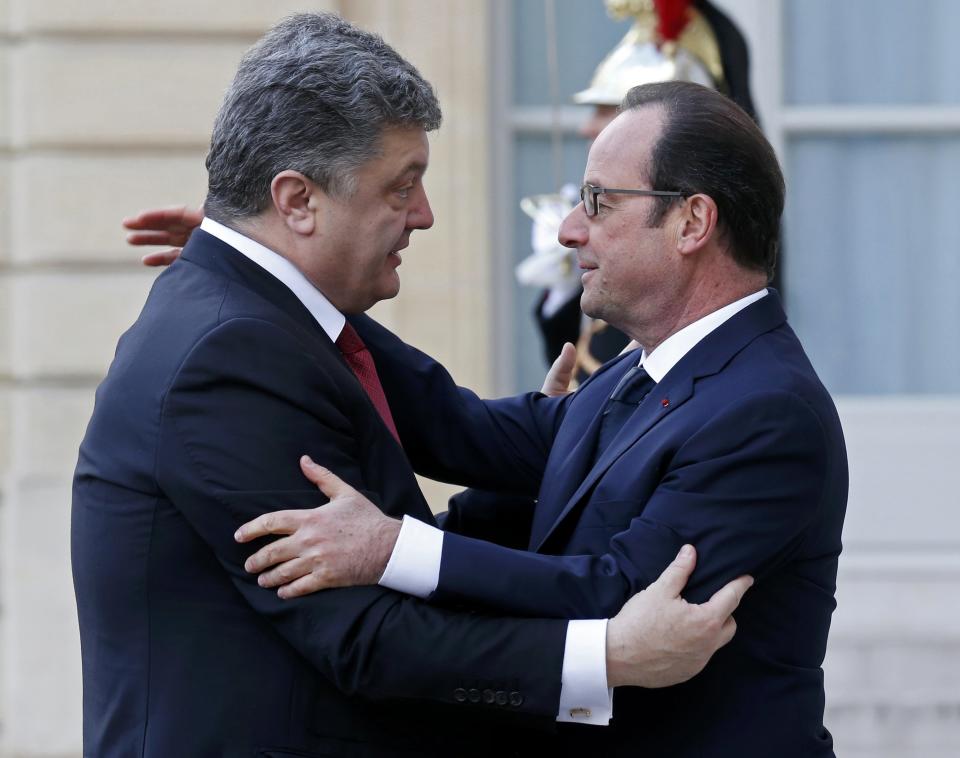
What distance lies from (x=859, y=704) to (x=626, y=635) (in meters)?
3.89

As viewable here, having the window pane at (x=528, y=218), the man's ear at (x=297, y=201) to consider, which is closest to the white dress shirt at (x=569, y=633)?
the man's ear at (x=297, y=201)

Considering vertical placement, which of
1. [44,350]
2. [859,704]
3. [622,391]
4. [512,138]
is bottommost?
[859,704]

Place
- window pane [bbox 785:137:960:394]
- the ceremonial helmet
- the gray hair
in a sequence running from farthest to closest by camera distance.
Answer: window pane [bbox 785:137:960:394] < the ceremonial helmet < the gray hair

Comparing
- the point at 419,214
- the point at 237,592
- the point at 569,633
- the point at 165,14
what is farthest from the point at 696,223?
the point at 165,14

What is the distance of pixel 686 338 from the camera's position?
232cm

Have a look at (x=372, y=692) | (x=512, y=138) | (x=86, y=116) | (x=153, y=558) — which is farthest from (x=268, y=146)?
(x=512, y=138)

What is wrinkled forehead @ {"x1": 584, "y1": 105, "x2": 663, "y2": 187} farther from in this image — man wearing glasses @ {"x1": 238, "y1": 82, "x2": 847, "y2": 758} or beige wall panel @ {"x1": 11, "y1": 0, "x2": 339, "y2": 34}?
beige wall panel @ {"x1": 11, "y1": 0, "x2": 339, "y2": 34}

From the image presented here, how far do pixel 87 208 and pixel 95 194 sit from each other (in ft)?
0.20

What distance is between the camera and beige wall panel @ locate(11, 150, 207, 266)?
5.43 m

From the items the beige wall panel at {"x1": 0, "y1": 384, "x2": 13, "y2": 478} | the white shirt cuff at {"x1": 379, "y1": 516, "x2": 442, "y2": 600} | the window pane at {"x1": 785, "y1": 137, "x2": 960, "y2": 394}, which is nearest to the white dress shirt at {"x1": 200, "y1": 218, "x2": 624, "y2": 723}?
the white shirt cuff at {"x1": 379, "y1": 516, "x2": 442, "y2": 600}

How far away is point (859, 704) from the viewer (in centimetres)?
556

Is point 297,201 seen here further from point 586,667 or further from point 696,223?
point 586,667

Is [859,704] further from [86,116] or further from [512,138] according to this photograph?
[86,116]

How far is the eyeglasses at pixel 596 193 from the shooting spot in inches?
90.8
